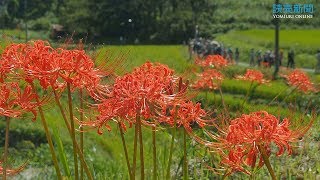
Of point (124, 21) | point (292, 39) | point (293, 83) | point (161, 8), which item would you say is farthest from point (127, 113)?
point (161, 8)

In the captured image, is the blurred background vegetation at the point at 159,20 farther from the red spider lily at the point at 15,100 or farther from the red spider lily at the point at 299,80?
the red spider lily at the point at 15,100

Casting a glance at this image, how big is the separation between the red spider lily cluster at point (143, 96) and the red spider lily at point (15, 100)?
21 cm

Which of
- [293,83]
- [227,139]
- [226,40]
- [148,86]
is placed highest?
[148,86]

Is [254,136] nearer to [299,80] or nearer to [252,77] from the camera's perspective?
[252,77]

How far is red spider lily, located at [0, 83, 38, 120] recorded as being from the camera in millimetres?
2070

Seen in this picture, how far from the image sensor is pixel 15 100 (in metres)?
2.16

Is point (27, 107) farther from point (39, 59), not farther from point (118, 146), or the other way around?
point (118, 146)

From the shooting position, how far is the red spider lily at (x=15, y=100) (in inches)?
81.5

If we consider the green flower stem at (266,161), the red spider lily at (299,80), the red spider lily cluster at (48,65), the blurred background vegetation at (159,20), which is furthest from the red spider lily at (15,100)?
the blurred background vegetation at (159,20)

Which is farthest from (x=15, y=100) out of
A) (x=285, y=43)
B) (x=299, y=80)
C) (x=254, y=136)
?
(x=285, y=43)

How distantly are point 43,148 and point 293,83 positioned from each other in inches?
248

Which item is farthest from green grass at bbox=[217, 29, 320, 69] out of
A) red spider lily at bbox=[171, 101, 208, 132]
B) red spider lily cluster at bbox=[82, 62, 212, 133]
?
red spider lily cluster at bbox=[82, 62, 212, 133]

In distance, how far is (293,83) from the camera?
6.20 meters

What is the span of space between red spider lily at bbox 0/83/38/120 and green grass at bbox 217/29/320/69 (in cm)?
2768
